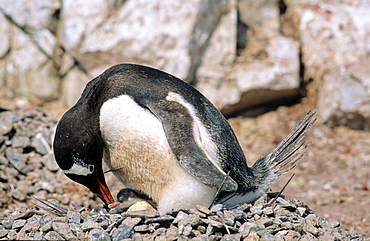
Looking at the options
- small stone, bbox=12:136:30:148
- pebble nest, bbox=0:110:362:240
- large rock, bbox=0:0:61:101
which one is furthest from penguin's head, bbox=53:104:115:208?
large rock, bbox=0:0:61:101

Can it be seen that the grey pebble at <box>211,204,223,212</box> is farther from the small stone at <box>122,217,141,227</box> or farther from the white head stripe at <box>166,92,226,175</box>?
the small stone at <box>122,217,141,227</box>

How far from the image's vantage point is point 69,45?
20.7 ft

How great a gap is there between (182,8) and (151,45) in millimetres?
603

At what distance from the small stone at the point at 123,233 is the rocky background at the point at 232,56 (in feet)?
11.0

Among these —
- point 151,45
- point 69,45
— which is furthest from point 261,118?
point 69,45

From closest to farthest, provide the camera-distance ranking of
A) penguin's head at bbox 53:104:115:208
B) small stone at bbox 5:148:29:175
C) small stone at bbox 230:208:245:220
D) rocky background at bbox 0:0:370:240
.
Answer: small stone at bbox 230:208:245:220 → penguin's head at bbox 53:104:115:208 → small stone at bbox 5:148:29:175 → rocky background at bbox 0:0:370:240

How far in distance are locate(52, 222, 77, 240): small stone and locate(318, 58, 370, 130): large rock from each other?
4.35 metres

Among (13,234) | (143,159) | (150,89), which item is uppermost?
(150,89)

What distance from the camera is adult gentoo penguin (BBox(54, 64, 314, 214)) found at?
282cm

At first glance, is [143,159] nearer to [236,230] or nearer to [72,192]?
[236,230]

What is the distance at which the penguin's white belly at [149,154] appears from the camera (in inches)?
112

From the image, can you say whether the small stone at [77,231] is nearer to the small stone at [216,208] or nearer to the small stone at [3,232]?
the small stone at [3,232]

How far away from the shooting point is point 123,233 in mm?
2582

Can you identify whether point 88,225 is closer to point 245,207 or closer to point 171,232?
point 171,232
